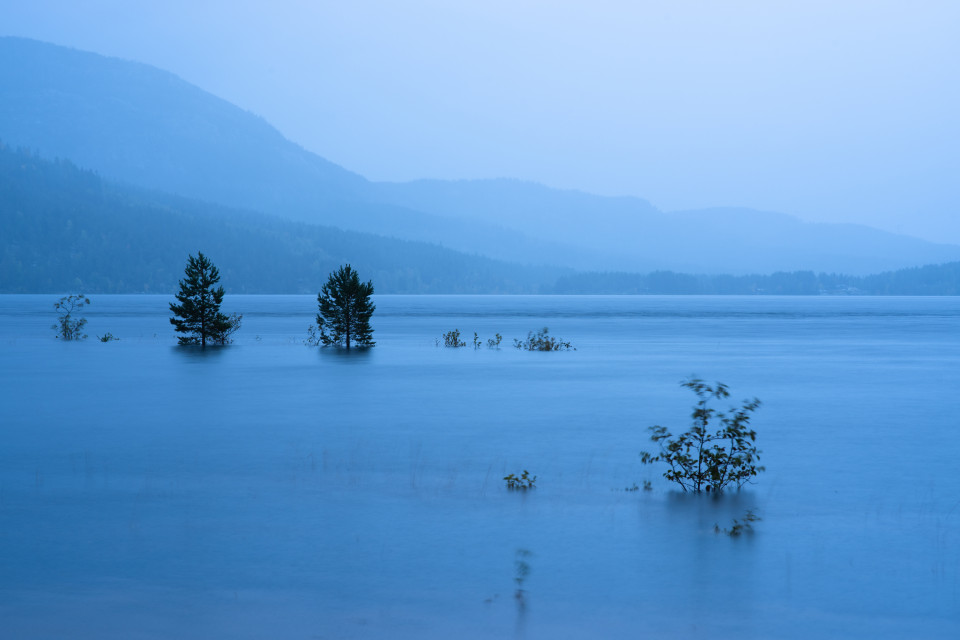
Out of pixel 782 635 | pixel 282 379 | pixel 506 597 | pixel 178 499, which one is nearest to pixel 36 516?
pixel 178 499

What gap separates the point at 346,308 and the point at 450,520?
42010mm

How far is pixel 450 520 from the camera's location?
1448 centimetres

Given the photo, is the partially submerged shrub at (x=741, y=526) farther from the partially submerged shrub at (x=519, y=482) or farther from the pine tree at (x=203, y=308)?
the pine tree at (x=203, y=308)

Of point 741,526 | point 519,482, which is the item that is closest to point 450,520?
point 519,482

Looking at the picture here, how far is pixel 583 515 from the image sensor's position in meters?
14.9

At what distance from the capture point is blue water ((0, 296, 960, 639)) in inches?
405

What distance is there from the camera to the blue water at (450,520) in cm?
1029

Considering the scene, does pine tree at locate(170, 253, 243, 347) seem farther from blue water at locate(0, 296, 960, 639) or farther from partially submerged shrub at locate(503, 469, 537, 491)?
partially submerged shrub at locate(503, 469, 537, 491)

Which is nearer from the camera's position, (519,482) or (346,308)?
(519,482)

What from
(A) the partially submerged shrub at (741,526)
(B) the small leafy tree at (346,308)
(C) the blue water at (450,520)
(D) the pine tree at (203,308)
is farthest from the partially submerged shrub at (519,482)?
(D) the pine tree at (203,308)

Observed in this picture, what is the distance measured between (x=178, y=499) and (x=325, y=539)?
3.99m

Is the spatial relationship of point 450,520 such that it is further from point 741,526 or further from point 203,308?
point 203,308

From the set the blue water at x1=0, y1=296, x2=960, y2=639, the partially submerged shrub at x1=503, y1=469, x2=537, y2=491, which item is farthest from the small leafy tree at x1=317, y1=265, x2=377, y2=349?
the partially submerged shrub at x1=503, y1=469, x2=537, y2=491

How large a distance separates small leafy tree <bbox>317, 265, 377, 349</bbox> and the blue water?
20738 millimetres
